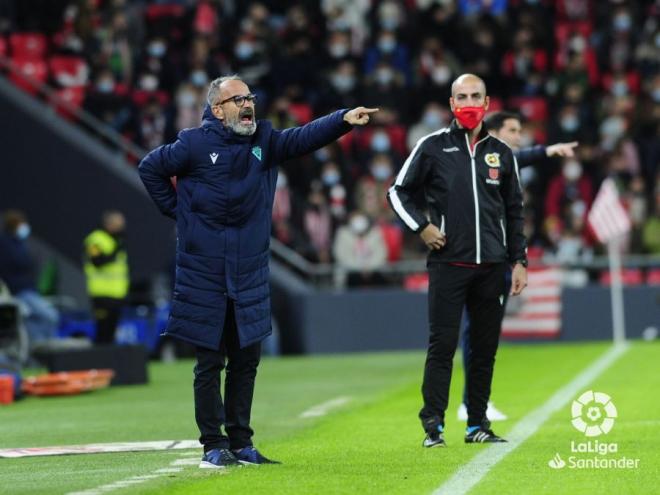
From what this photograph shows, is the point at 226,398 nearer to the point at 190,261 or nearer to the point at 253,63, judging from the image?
the point at 190,261

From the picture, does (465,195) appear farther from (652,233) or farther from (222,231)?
(652,233)

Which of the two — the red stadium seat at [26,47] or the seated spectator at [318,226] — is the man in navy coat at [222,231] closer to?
the seated spectator at [318,226]

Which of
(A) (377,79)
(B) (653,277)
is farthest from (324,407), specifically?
(A) (377,79)

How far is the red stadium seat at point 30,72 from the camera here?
26641 millimetres

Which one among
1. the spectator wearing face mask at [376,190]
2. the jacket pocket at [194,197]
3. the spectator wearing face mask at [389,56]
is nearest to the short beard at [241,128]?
the jacket pocket at [194,197]

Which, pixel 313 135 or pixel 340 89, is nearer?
pixel 313 135

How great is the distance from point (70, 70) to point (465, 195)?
17.8m

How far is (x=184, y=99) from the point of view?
26422 millimetres

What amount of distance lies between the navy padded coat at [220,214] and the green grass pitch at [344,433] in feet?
2.79

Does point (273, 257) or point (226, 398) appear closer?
point (226, 398)

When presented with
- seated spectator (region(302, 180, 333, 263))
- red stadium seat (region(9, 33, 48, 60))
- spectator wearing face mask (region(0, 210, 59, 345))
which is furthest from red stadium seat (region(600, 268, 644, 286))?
red stadium seat (region(9, 33, 48, 60))

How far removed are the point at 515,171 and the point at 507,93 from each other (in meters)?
17.4

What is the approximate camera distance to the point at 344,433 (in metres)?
11.7

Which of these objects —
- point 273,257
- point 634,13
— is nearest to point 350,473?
point 273,257
